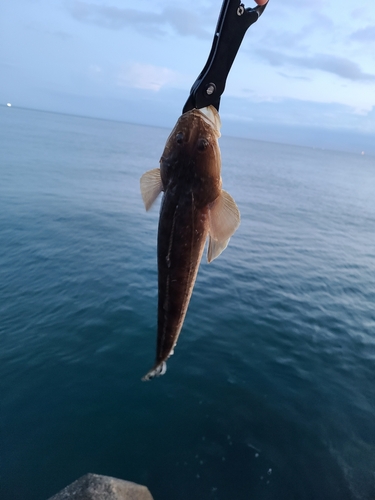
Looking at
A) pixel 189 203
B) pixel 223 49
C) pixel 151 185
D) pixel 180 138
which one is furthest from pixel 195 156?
pixel 223 49

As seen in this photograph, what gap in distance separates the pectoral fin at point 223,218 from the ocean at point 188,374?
8.16 meters

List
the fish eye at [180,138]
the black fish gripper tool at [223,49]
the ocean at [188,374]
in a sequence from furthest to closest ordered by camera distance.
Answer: the ocean at [188,374] < the fish eye at [180,138] < the black fish gripper tool at [223,49]

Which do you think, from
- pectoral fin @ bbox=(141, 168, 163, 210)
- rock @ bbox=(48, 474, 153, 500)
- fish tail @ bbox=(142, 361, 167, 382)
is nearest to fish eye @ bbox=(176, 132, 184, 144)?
pectoral fin @ bbox=(141, 168, 163, 210)

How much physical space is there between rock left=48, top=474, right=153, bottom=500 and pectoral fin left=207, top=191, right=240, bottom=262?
618 centimetres

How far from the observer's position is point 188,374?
12938 millimetres

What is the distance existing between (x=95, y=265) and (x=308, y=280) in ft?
44.2

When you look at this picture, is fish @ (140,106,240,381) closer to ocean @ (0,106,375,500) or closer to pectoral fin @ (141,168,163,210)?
pectoral fin @ (141,168,163,210)

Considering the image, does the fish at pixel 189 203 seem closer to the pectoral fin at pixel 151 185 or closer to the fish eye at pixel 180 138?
the fish eye at pixel 180 138

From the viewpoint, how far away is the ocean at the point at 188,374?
9.65 meters

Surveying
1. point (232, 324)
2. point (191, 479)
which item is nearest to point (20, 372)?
point (191, 479)

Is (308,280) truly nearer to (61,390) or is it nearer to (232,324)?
(232,324)

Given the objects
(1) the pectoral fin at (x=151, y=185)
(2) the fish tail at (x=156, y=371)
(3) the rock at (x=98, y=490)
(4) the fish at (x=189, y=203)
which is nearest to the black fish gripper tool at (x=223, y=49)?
(4) the fish at (x=189, y=203)

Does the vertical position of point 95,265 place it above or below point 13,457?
above

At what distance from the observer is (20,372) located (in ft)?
40.7
